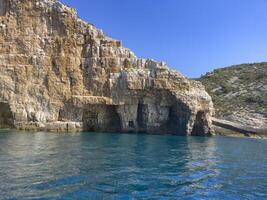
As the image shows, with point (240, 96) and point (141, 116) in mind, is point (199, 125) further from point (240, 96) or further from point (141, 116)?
point (240, 96)

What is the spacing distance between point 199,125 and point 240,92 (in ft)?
112

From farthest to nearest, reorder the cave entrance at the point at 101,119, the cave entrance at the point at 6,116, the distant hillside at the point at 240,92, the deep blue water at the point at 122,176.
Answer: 1. the distant hillside at the point at 240,92
2. the cave entrance at the point at 101,119
3. the cave entrance at the point at 6,116
4. the deep blue water at the point at 122,176

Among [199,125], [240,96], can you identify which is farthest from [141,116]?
[240,96]

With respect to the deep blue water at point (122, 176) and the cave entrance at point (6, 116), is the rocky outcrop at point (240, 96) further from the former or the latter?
the deep blue water at point (122, 176)

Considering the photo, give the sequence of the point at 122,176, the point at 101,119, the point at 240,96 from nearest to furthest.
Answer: the point at 122,176, the point at 101,119, the point at 240,96

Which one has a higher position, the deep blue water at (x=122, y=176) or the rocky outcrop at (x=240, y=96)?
the rocky outcrop at (x=240, y=96)

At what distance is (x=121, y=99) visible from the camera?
50.9m

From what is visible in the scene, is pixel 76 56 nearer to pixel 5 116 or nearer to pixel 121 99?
pixel 121 99

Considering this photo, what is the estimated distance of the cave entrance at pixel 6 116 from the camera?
48.5m

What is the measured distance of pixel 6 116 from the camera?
4909cm

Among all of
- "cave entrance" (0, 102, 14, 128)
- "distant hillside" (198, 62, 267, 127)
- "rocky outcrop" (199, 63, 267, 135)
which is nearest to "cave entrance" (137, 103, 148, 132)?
"rocky outcrop" (199, 63, 267, 135)

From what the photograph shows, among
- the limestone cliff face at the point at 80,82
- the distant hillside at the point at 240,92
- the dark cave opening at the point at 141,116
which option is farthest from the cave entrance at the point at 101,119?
the distant hillside at the point at 240,92

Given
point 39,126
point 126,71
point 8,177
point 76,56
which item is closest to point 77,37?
point 76,56

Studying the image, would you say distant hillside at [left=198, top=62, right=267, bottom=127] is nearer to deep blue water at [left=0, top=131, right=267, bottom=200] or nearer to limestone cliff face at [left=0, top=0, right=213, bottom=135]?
limestone cliff face at [left=0, top=0, right=213, bottom=135]
